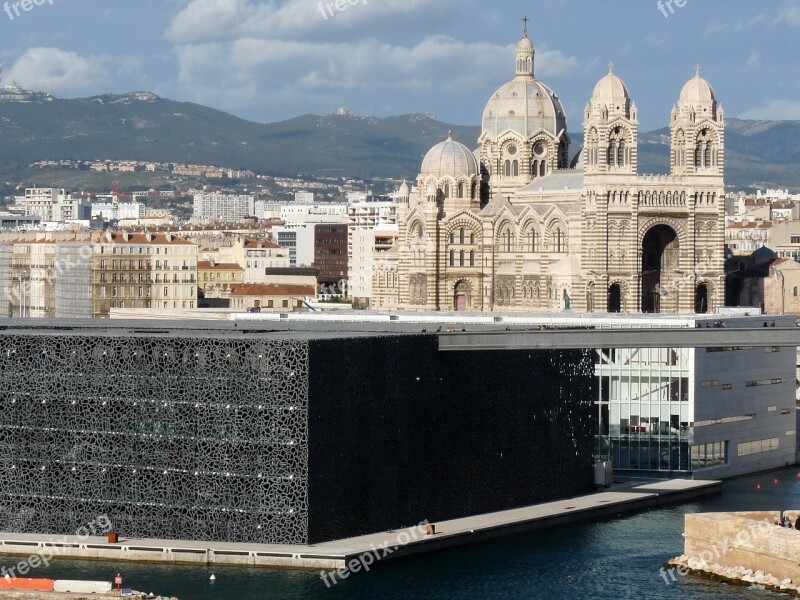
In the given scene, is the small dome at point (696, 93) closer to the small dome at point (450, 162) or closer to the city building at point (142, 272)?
the small dome at point (450, 162)

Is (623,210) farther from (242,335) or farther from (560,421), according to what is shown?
(242,335)

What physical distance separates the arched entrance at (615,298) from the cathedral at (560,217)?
3.5 inches

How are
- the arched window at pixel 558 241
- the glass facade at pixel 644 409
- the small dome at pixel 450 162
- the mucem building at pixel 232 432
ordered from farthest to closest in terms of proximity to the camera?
Answer: the small dome at pixel 450 162, the arched window at pixel 558 241, the glass facade at pixel 644 409, the mucem building at pixel 232 432

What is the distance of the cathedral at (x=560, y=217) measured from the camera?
122812 millimetres

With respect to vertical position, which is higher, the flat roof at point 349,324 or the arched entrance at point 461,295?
the arched entrance at point 461,295

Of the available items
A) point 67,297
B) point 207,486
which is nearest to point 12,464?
point 207,486

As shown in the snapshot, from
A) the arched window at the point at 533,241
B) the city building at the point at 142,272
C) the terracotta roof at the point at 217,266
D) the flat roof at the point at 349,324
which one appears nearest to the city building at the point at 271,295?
the terracotta roof at the point at 217,266

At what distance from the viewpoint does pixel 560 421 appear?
7262 centimetres

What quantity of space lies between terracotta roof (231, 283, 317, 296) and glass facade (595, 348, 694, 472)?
7850 centimetres

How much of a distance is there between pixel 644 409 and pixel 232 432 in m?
23.0

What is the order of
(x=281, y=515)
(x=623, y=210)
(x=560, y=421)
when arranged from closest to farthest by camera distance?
1. (x=281, y=515)
2. (x=560, y=421)
3. (x=623, y=210)

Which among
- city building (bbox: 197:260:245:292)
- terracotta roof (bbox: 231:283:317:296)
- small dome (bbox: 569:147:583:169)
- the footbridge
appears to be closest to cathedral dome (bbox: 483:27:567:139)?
small dome (bbox: 569:147:583:169)

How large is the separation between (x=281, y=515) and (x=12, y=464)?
8.58 m

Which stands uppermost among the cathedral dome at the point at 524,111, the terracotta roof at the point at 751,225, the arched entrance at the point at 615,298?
the cathedral dome at the point at 524,111
